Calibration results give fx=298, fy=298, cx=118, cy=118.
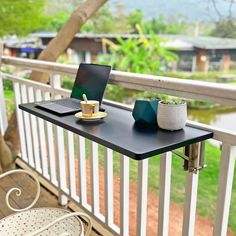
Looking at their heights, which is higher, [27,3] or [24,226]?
[27,3]

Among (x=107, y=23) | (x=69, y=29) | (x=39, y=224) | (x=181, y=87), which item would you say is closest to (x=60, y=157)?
(x=39, y=224)

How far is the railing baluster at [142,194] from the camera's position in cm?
133

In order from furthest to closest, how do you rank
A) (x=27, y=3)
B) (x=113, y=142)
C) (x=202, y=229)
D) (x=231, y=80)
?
(x=231, y=80), (x=27, y=3), (x=202, y=229), (x=113, y=142)

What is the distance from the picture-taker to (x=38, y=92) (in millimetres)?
2199

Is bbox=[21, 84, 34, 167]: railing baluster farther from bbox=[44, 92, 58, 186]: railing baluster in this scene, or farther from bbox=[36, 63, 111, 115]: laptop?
bbox=[36, 63, 111, 115]: laptop

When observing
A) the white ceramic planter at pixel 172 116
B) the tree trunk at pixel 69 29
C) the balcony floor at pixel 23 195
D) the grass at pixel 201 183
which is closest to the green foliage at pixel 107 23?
the tree trunk at pixel 69 29

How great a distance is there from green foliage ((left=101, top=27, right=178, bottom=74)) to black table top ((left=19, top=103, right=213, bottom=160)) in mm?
8278

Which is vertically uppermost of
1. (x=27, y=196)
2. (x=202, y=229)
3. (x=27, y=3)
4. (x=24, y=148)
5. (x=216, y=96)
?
(x=27, y=3)

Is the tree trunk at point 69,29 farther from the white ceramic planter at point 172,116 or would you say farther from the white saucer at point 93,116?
the white ceramic planter at point 172,116

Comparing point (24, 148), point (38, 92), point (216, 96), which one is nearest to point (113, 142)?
point (216, 96)

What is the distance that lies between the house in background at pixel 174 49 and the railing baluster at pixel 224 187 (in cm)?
817

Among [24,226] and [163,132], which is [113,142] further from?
[24,226]

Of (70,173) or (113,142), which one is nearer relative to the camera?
(113,142)

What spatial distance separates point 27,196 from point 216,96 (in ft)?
5.88
